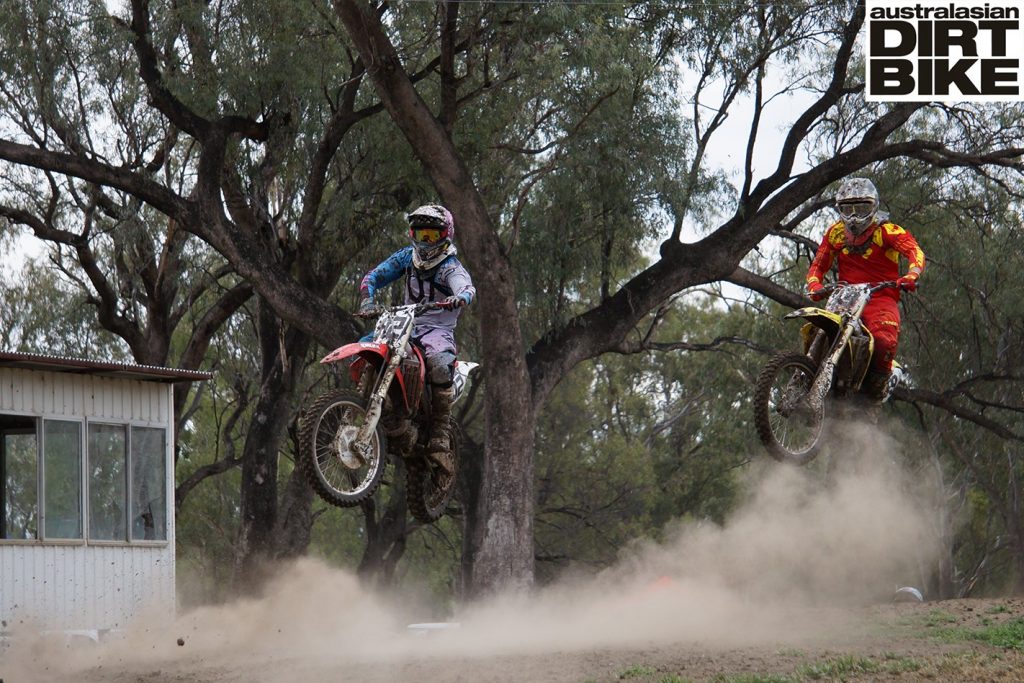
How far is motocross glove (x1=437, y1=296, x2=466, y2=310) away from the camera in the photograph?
1217cm

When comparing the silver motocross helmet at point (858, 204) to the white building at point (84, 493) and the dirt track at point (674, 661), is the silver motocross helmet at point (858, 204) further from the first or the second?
the white building at point (84, 493)

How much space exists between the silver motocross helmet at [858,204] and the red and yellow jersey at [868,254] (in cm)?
13

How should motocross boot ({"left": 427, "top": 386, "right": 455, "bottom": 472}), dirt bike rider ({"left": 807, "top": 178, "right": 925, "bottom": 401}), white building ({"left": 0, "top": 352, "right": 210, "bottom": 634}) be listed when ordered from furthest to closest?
white building ({"left": 0, "top": 352, "right": 210, "bottom": 634})
dirt bike rider ({"left": 807, "top": 178, "right": 925, "bottom": 401})
motocross boot ({"left": 427, "top": 386, "right": 455, "bottom": 472})

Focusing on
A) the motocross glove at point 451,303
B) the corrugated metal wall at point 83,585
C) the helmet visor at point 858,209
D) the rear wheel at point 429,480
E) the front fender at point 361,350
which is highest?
the helmet visor at point 858,209

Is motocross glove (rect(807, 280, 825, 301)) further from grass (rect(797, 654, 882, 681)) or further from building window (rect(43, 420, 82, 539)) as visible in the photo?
building window (rect(43, 420, 82, 539))

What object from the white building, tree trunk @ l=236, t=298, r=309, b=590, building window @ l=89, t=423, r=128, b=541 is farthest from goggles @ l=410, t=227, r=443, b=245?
tree trunk @ l=236, t=298, r=309, b=590

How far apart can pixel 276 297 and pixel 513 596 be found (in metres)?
5.64

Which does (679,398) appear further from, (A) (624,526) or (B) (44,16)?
(B) (44,16)

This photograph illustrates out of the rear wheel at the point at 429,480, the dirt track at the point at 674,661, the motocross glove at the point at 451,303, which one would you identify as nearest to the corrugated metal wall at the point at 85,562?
the dirt track at the point at 674,661

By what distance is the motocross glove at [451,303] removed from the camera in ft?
39.9

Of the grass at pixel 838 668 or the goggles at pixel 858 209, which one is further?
the goggles at pixel 858 209

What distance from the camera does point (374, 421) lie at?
466 inches

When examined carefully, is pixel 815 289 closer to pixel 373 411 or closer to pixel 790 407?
pixel 790 407

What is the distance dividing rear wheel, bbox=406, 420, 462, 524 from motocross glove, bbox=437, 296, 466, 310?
4.24 feet
